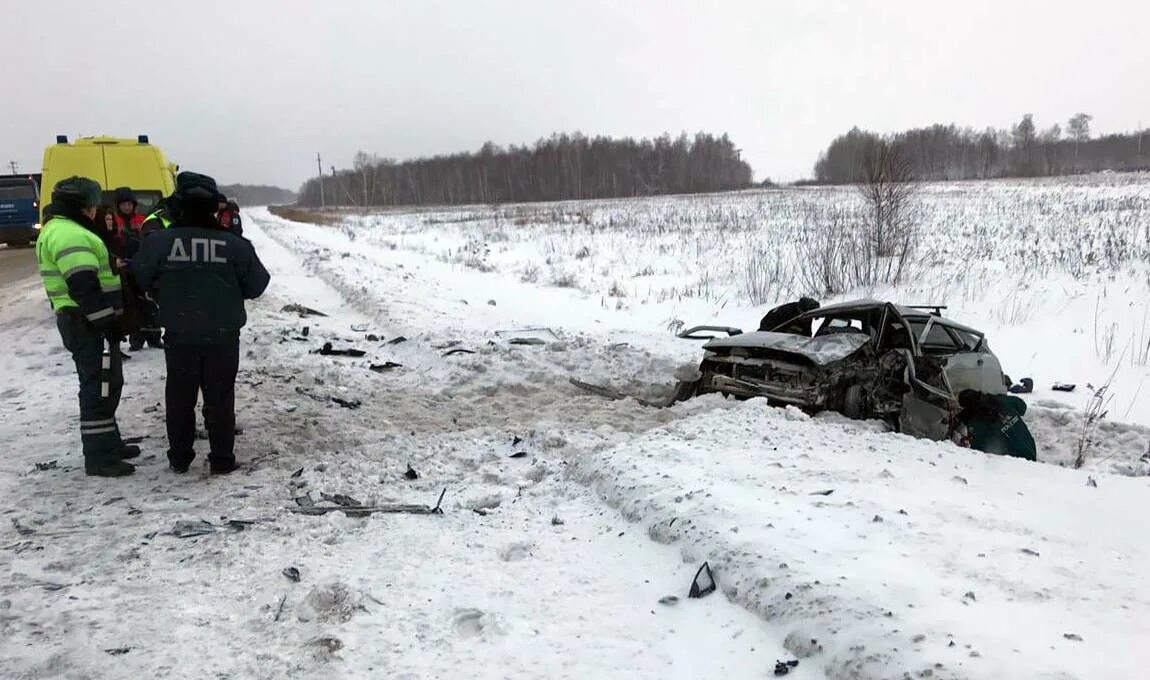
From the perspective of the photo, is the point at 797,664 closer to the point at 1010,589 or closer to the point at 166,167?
the point at 1010,589

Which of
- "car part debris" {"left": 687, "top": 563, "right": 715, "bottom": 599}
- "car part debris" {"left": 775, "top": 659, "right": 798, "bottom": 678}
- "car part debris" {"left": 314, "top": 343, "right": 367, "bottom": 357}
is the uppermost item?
"car part debris" {"left": 314, "top": 343, "right": 367, "bottom": 357}

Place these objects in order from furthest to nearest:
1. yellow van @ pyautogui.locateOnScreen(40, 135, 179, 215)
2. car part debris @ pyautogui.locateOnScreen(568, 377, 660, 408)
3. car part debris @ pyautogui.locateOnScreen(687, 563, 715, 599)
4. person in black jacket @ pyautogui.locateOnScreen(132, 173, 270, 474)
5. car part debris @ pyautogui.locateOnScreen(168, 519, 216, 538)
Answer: yellow van @ pyautogui.locateOnScreen(40, 135, 179, 215) → car part debris @ pyautogui.locateOnScreen(568, 377, 660, 408) → person in black jacket @ pyautogui.locateOnScreen(132, 173, 270, 474) → car part debris @ pyautogui.locateOnScreen(168, 519, 216, 538) → car part debris @ pyautogui.locateOnScreen(687, 563, 715, 599)

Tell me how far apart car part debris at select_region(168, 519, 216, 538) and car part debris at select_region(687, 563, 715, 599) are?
8.47 ft

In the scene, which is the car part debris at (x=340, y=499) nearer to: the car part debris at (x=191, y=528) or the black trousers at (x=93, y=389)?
the car part debris at (x=191, y=528)

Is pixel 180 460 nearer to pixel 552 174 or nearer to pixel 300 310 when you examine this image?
pixel 300 310

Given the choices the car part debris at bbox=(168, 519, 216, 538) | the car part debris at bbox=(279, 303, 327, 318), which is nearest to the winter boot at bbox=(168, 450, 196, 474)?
the car part debris at bbox=(168, 519, 216, 538)

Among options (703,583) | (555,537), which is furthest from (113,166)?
(703,583)

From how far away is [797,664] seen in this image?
2600 mm

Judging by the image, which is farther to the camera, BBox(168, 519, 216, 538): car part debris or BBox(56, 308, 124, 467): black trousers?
BBox(56, 308, 124, 467): black trousers

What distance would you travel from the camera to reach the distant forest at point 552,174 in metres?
92.4

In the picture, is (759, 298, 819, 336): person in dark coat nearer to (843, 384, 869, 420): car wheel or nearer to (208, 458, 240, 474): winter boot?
(843, 384, 869, 420): car wheel

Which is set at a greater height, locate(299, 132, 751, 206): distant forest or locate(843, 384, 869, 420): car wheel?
locate(299, 132, 751, 206): distant forest

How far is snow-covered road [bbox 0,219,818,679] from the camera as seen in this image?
2.67 metres

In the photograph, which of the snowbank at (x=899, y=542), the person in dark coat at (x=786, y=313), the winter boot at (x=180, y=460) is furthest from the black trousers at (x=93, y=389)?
the person in dark coat at (x=786, y=313)
